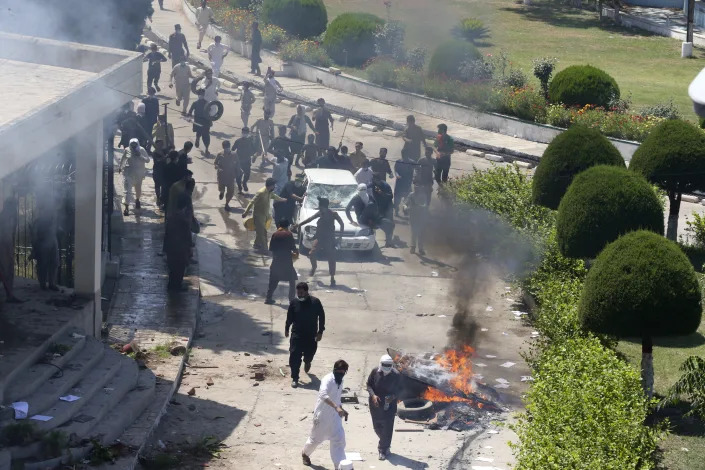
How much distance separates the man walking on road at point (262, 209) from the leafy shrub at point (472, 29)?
2143 cm

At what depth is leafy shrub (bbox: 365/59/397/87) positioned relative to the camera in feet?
111

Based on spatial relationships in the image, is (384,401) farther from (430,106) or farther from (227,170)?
(430,106)

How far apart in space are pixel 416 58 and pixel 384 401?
22.5 meters

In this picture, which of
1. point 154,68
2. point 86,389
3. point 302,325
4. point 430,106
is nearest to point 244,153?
point 154,68

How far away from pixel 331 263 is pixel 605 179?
4.38 meters

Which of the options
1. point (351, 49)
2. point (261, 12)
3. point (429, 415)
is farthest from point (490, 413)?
point (261, 12)

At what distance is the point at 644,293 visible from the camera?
1316 centimetres

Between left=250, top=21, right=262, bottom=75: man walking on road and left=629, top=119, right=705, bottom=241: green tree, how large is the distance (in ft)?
50.6

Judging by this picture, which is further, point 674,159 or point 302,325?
point 674,159

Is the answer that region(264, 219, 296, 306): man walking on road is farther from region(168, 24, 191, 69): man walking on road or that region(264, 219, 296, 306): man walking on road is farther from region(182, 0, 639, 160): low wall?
region(168, 24, 191, 69): man walking on road

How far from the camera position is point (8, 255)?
47.8ft

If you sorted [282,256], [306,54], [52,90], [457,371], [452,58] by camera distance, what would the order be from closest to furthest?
[52,90] < [457,371] < [282,256] < [452,58] < [306,54]

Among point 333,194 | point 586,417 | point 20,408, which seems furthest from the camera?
point 333,194

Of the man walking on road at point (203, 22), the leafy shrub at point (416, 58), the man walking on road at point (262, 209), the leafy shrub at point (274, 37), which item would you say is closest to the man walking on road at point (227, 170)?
the man walking on road at point (262, 209)
